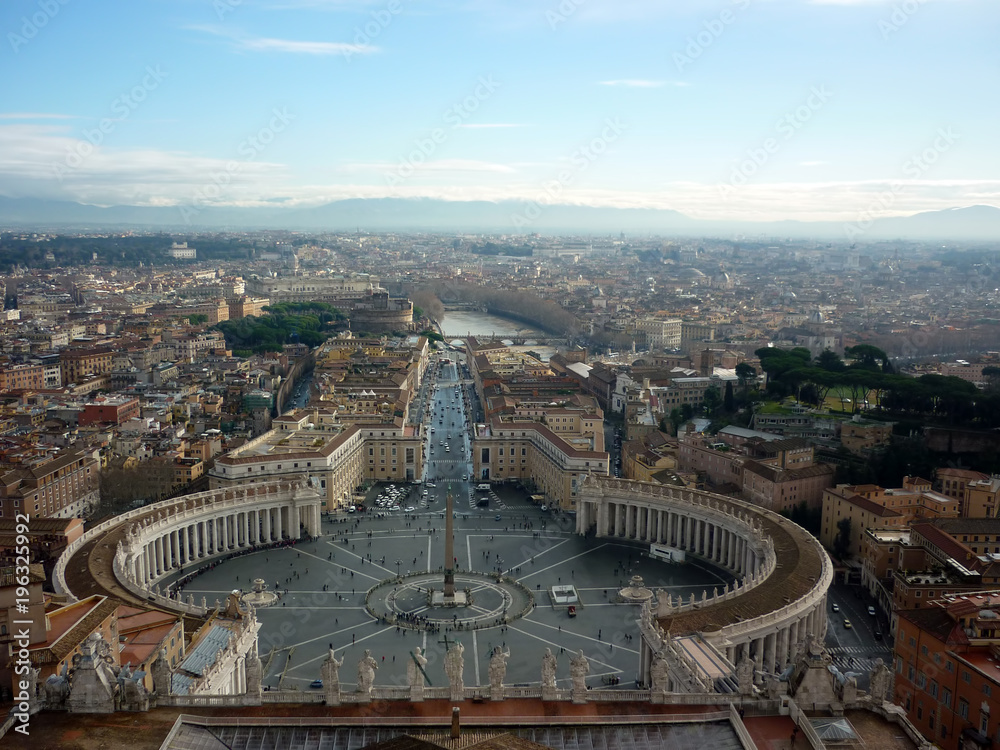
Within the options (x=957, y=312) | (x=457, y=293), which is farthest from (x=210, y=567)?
(x=457, y=293)

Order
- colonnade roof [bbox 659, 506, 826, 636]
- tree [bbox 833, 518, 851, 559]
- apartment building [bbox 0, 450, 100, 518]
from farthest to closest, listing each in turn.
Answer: apartment building [bbox 0, 450, 100, 518] → tree [bbox 833, 518, 851, 559] → colonnade roof [bbox 659, 506, 826, 636]

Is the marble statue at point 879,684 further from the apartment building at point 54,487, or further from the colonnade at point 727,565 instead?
the apartment building at point 54,487

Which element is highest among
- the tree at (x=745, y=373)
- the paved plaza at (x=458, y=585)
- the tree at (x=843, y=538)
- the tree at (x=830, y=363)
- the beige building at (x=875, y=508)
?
the tree at (x=830, y=363)

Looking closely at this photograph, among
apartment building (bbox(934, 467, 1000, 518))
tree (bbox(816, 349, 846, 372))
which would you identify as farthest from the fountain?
tree (bbox(816, 349, 846, 372))

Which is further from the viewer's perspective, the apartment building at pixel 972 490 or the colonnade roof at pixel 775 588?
the apartment building at pixel 972 490

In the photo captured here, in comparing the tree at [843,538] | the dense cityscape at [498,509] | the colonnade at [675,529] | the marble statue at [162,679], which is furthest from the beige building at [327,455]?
the marble statue at [162,679]

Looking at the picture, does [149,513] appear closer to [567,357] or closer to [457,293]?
[567,357]

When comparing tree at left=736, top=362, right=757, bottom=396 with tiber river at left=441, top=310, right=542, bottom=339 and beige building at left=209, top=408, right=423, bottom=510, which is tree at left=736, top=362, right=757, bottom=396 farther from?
tiber river at left=441, top=310, right=542, bottom=339

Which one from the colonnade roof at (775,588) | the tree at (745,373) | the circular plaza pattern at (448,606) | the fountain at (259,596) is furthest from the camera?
the tree at (745,373)
